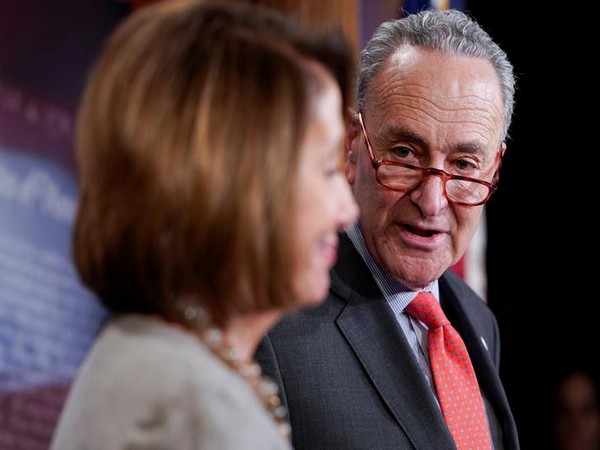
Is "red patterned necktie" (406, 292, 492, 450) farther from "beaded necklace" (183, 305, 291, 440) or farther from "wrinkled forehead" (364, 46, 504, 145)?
"beaded necklace" (183, 305, 291, 440)

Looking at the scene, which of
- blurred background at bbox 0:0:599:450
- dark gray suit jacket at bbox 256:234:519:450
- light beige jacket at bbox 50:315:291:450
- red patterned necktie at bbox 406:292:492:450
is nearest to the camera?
light beige jacket at bbox 50:315:291:450

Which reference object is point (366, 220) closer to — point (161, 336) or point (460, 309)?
point (460, 309)

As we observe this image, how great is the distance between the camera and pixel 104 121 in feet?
3.23

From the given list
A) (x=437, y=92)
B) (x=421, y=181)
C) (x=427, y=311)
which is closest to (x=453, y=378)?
(x=427, y=311)

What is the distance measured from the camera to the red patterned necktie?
1821 mm

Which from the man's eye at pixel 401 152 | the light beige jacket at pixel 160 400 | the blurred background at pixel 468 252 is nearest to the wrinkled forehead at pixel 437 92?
the man's eye at pixel 401 152

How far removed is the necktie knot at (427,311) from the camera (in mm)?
1898

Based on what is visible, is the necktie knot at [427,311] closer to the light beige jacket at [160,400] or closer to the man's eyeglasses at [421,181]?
the man's eyeglasses at [421,181]

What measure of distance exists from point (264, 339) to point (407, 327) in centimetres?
30

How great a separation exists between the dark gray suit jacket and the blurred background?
0.50 metres

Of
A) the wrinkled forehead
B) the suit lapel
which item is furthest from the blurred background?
the suit lapel

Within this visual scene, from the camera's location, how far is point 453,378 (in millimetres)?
1861

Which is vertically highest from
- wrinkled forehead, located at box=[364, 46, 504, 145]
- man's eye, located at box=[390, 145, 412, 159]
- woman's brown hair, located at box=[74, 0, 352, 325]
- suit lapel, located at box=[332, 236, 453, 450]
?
woman's brown hair, located at box=[74, 0, 352, 325]

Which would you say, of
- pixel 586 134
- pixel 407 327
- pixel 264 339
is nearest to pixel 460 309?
pixel 407 327
